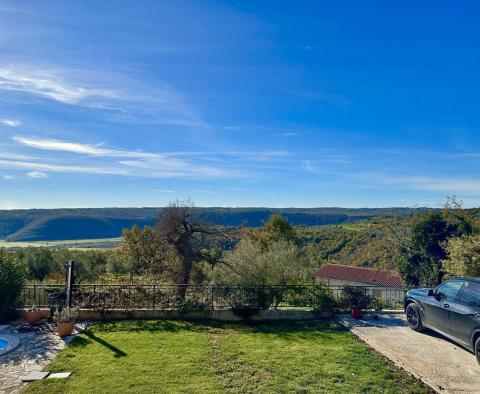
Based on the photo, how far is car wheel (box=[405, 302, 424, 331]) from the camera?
359 inches

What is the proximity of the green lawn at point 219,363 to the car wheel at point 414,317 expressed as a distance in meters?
1.77

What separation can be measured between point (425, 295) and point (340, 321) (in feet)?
7.96

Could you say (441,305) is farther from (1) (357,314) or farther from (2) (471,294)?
(1) (357,314)

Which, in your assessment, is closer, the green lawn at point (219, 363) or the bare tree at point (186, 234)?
the green lawn at point (219, 363)

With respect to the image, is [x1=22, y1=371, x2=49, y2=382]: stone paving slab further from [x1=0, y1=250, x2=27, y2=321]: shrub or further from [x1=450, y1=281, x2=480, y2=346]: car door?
[x1=450, y1=281, x2=480, y2=346]: car door

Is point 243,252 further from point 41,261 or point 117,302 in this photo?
point 41,261

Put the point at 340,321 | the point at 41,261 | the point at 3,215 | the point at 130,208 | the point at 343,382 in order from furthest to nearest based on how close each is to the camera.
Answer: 1. the point at 130,208
2. the point at 3,215
3. the point at 41,261
4. the point at 340,321
5. the point at 343,382

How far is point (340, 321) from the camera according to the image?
10227 millimetres

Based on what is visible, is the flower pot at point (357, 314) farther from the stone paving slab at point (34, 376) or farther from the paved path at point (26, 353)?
the stone paving slab at point (34, 376)

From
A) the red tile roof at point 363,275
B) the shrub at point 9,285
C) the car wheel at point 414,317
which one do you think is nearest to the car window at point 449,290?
the car wheel at point 414,317

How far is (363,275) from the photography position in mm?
37125

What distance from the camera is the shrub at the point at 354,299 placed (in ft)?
36.7

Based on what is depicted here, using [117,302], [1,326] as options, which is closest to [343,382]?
[117,302]

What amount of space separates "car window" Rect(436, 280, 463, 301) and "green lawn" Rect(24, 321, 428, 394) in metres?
2.10
